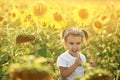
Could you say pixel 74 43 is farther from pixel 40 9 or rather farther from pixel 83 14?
pixel 83 14

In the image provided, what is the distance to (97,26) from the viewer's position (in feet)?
8.12

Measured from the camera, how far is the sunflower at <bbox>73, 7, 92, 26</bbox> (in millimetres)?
2490

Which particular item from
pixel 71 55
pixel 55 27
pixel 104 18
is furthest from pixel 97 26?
pixel 71 55

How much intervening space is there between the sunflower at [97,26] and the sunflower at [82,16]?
0.04 m

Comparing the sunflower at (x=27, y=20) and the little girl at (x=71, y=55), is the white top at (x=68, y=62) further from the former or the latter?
the sunflower at (x=27, y=20)

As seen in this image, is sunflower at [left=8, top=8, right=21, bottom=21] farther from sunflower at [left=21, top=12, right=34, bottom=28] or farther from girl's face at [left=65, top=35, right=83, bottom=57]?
girl's face at [left=65, top=35, right=83, bottom=57]

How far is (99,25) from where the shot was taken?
8.13ft

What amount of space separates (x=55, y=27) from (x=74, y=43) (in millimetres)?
371

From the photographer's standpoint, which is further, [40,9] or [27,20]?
[27,20]

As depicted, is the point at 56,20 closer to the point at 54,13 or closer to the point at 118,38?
the point at 54,13

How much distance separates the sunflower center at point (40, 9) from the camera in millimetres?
2228

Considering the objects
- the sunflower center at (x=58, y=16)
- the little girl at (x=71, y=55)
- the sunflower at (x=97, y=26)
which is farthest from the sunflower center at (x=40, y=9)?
the sunflower at (x=97, y=26)

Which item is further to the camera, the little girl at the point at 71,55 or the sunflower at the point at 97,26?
the sunflower at the point at 97,26

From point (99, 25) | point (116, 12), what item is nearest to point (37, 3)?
point (99, 25)
